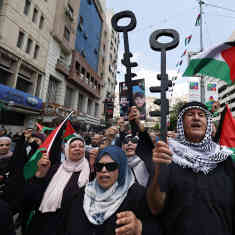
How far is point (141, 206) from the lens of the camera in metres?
1.45

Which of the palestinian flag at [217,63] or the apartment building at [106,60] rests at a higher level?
the apartment building at [106,60]

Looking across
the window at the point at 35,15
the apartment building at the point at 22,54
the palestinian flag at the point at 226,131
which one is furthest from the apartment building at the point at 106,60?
the palestinian flag at the point at 226,131

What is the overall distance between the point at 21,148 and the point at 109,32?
3706cm

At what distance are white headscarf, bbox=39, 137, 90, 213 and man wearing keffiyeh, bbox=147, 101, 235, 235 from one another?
128 centimetres

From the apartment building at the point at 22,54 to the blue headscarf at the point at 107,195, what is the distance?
12242mm

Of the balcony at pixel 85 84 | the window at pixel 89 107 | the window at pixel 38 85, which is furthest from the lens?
the window at pixel 89 107

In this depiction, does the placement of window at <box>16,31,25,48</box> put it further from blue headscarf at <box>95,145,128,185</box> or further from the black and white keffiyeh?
the black and white keffiyeh

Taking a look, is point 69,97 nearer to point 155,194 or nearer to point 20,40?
point 20,40

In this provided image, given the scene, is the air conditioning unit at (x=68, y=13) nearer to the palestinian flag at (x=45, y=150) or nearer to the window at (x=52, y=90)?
the window at (x=52, y=90)

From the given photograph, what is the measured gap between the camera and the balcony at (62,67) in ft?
61.7

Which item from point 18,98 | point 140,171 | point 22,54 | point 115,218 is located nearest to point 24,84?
point 22,54

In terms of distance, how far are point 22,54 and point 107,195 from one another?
1656 cm

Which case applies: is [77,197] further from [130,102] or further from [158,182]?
[130,102]

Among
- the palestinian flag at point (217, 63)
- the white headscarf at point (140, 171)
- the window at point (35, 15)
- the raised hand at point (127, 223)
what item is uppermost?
the window at point (35, 15)
